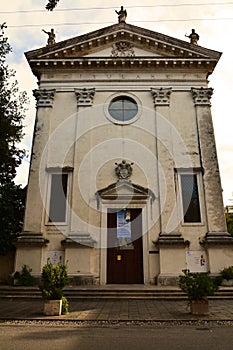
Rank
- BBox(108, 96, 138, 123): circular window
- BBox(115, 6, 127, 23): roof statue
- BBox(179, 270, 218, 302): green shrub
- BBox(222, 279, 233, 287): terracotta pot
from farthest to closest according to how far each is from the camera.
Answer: BBox(115, 6, 127, 23): roof statue
BBox(108, 96, 138, 123): circular window
BBox(222, 279, 233, 287): terracotta pot
BBox(179, 270, 218, 302): green shrub

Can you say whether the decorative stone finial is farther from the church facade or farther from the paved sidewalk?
the paved sidewalk

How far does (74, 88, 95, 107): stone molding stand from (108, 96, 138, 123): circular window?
1.14 meters

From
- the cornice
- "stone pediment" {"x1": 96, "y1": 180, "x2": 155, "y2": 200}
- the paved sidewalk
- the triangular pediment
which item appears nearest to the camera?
the paved sidewalk

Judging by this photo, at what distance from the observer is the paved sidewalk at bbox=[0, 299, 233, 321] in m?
8.26

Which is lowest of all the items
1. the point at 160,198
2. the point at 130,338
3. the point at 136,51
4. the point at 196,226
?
the point at 130,338

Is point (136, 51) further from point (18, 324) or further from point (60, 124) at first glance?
point (18, 324)

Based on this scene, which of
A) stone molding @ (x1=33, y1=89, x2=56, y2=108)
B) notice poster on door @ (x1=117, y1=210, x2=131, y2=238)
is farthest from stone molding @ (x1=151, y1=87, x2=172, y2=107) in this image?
notice poster on door @ (x1=117, y1=210, x2=131, y2=238)

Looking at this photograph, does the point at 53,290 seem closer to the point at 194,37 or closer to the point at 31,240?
the point at 31,240

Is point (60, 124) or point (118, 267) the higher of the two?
point (60, 124)

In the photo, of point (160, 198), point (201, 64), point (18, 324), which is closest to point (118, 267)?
point (160, 198)

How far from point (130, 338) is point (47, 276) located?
368 cm

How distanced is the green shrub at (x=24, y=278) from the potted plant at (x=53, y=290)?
484 cm

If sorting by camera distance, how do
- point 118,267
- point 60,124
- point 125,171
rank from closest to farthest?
point 118,267
point 125,171
point 60,124

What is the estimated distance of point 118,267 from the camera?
48.1 feet
